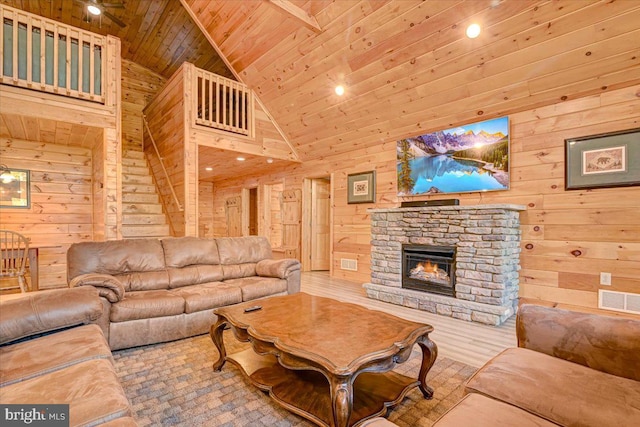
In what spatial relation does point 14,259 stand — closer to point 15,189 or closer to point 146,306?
point 15,189

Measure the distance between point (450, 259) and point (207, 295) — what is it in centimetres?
286

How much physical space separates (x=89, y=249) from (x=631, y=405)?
3898 millimetres

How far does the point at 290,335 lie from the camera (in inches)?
69.8

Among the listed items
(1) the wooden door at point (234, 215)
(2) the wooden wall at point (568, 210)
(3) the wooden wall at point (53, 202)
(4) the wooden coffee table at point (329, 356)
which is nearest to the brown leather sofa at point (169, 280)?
(4) the wooden coffee table at point (329, 356)

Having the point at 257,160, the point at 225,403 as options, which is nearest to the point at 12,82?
the point at 257,160

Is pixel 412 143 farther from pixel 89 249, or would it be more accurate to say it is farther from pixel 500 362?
pixel 89 249

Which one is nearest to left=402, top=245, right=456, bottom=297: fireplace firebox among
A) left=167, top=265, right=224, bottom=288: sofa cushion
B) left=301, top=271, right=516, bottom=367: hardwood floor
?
left=301, top=271, right=516, bottom=367: hardwood floor

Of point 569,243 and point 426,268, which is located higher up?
point 569,243

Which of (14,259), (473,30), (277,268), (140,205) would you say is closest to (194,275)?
(277,268)

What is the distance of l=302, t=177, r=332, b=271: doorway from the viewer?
22.0 ft

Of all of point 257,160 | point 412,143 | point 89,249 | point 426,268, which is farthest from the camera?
point 257,160

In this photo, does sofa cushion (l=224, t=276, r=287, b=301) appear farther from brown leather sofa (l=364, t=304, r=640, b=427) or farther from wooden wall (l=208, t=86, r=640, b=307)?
wooden wall (l=208, t=86, r=640, b=307)

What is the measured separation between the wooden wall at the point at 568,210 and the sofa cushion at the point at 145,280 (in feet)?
12.2

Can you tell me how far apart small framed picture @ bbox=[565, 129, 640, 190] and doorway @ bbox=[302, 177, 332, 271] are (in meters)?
4.29
